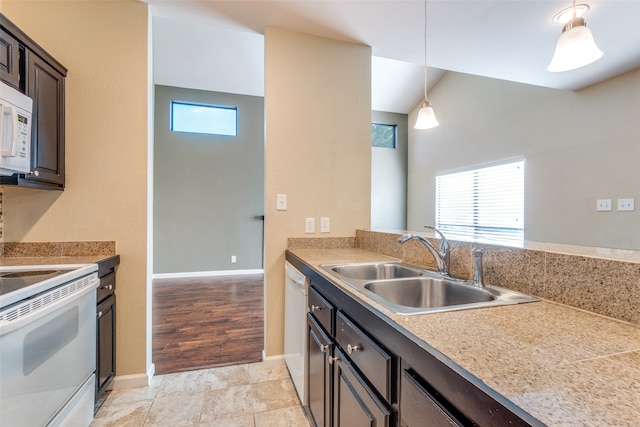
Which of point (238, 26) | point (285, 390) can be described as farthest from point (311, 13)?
point (285, 390)

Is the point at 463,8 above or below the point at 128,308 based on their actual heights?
above

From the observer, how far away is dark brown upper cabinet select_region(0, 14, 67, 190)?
1.42 meters

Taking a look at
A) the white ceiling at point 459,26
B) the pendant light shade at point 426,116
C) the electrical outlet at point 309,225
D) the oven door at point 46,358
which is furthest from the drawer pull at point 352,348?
the white ceiling at point 459,26

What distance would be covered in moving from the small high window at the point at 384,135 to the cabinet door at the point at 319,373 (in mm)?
5133

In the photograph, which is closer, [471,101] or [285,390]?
[285,390]

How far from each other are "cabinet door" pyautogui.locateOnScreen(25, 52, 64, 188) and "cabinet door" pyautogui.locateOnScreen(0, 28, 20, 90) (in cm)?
7

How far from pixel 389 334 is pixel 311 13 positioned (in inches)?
86.0

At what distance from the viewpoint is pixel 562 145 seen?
3.42 m

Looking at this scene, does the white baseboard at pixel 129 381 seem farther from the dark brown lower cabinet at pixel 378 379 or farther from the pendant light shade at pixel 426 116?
the pendant light shade at pixel 426 116

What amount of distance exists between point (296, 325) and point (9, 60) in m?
2.05

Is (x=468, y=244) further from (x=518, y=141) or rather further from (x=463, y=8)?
(x=518, y=141)

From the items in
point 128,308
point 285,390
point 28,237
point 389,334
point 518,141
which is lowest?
point 285,390

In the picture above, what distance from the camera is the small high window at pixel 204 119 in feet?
16.5

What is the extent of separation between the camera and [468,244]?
132 centimetres
